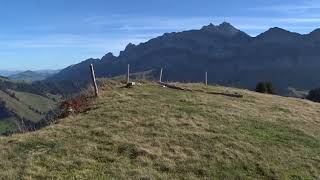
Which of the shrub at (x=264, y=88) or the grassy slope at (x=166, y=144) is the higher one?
the grassy slope at (x=166, y=144)

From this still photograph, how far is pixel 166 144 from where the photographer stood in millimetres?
23188

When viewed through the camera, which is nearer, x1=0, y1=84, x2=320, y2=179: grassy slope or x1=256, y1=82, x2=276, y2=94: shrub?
x1=0, y1=84, x2=320, y2=179: grassy slope

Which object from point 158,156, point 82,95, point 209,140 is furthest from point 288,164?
point 82,95

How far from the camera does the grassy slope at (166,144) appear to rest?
2002cm

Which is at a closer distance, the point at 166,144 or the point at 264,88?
the point at 166,144

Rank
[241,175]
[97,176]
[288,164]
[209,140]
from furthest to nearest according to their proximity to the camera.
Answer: [209,140]
[288,164]
[241,175]
[97,176]

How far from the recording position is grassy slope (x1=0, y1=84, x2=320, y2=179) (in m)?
20.0

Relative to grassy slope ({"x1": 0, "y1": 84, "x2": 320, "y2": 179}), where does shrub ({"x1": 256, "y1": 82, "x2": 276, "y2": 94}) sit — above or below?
below

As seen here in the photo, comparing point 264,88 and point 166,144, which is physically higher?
point 166,144

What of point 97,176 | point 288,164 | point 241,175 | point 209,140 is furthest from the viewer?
point 209,140

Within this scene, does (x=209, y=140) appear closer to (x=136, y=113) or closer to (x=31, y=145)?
(x=136, y=113)

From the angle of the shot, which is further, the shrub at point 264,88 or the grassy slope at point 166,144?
the shrub at point 264,88

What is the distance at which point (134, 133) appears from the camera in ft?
80.8

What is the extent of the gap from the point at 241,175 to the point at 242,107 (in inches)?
540
